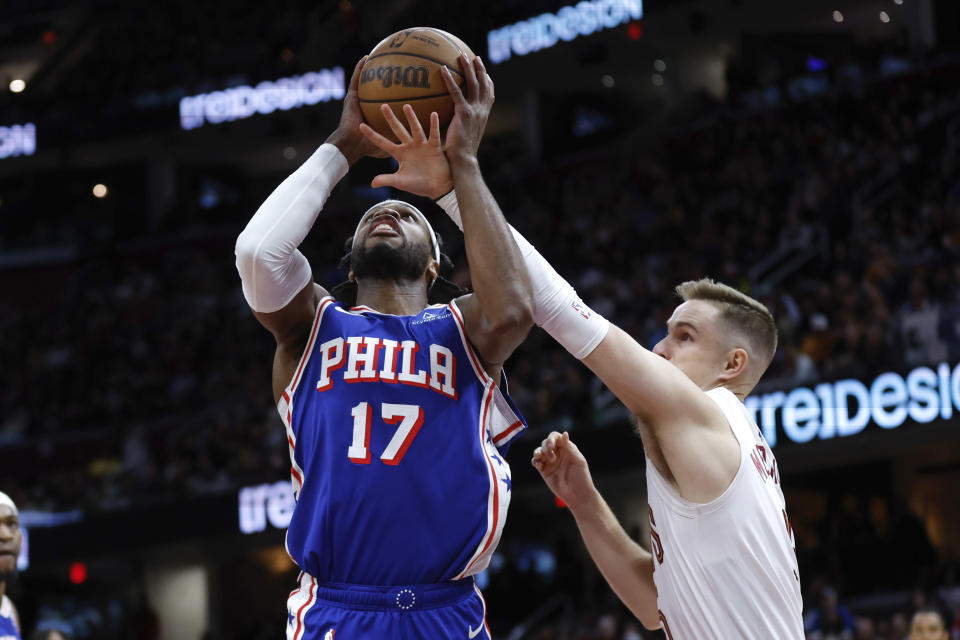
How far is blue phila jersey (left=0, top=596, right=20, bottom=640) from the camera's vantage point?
5.71 m

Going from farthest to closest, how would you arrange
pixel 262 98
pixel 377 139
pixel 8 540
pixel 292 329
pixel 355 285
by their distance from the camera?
pixel 262 98 < pixel 8 540 < pixel 355 285 < pixel 292 329 < pixel 377 139

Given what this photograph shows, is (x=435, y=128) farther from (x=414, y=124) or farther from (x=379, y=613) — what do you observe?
(x=379, y=613)

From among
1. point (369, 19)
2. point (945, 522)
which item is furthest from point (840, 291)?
point (369, 19)

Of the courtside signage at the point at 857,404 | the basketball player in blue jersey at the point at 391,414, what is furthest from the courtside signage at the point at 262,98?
the basketball player in blue jersey at the point at 391,414

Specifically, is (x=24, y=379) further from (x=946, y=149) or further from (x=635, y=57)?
(x=946, y=149)

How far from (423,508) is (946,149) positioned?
505 inches

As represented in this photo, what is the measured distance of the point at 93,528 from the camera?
16422mm

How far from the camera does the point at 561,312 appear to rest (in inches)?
137

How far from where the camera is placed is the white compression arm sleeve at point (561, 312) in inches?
134

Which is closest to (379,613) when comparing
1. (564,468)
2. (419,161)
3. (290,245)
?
(564,468)

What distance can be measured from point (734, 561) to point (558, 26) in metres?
17.5

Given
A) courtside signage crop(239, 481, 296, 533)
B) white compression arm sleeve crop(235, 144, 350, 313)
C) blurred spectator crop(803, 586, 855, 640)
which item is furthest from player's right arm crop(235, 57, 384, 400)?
courtside signage crop(239, 481, 296, 533)

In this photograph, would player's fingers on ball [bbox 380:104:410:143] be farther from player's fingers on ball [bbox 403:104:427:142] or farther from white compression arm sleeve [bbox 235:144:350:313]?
white compression arm sleeve [bbox 235:144:350:313]

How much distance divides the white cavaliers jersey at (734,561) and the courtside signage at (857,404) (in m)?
8.11
